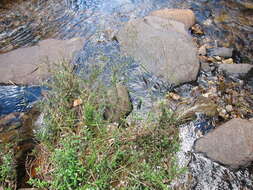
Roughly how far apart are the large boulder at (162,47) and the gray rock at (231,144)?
0.85 m

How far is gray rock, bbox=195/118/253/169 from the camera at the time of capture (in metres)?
2.34

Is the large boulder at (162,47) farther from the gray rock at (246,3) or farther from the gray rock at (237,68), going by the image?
the gray rock at (246,3)

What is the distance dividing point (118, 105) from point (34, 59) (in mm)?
1542

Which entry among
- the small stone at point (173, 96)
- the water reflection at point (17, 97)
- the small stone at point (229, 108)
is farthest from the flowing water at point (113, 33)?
the small stone at point (229, 108)

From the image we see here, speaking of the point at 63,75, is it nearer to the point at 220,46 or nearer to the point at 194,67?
the point at 194,67

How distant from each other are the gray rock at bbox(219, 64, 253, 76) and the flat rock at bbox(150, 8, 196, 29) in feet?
3.49

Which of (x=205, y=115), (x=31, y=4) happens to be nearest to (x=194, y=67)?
(x=205, y=115)

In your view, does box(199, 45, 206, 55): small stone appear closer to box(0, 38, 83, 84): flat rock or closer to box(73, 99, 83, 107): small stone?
box(0, 38, 83, 84): flat rock

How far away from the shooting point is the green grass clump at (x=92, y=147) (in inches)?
74.4

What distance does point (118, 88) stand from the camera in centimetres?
279

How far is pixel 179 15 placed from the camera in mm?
4289

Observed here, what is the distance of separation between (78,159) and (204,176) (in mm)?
1093

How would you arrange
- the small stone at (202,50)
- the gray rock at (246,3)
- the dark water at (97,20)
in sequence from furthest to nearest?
the gray rock at (246,3), the dark water at (97,20), the small stone at (202,50)

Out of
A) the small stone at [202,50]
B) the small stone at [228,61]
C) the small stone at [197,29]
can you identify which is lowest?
the small stone at [228,61]
